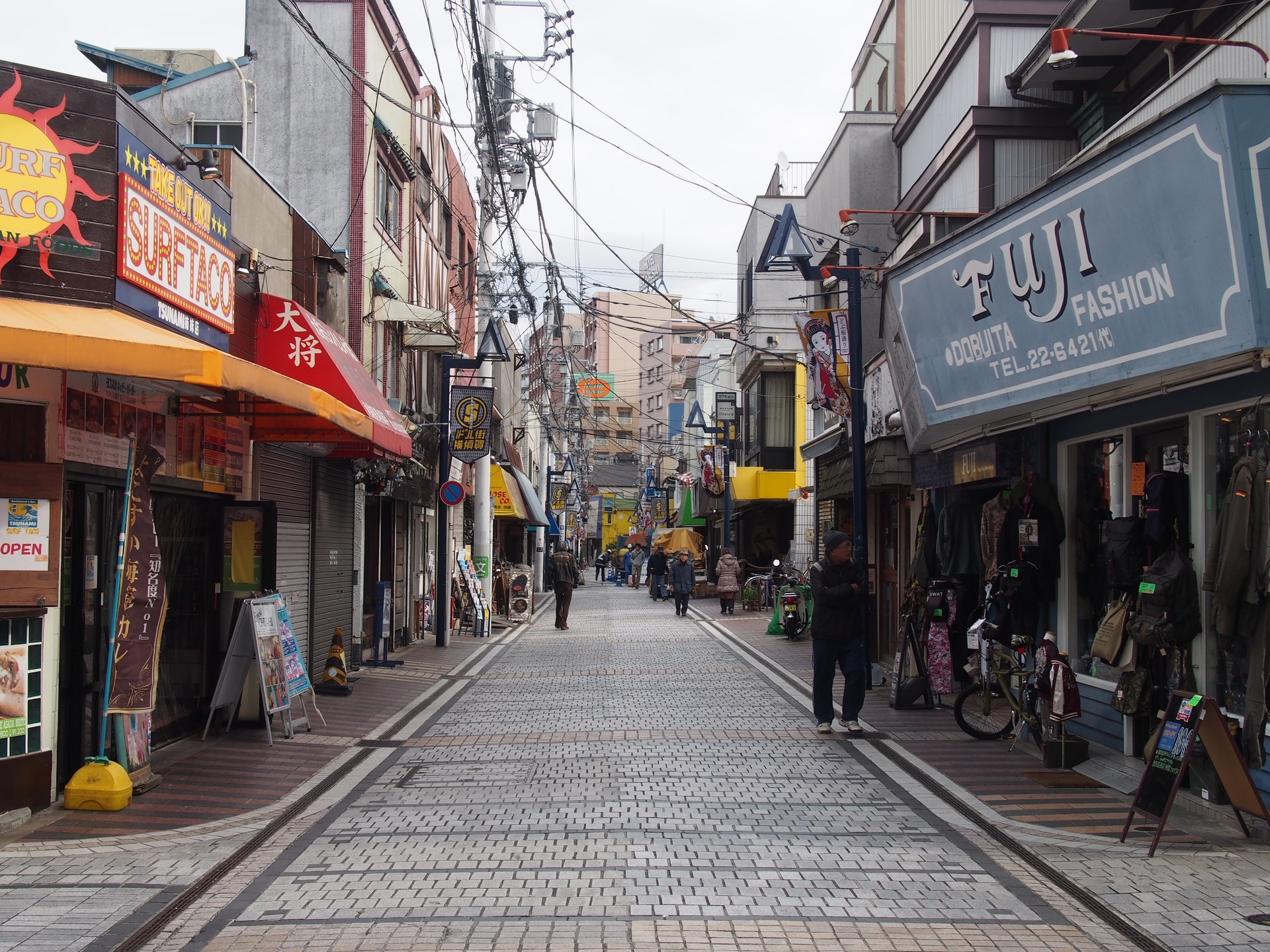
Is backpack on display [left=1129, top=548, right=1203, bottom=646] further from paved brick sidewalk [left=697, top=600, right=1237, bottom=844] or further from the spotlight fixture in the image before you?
the spotlight fixture

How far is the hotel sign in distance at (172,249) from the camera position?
8.61 m

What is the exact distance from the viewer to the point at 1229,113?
6.61 m

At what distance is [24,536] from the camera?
7.69 m

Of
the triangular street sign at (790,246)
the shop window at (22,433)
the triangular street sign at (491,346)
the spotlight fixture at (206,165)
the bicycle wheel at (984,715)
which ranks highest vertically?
the triangular street sign at (790,246)

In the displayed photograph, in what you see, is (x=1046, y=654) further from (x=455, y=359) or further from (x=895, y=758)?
(x=455, y=359)

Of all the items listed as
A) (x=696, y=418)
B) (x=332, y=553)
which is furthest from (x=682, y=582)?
(x=696, y=418)

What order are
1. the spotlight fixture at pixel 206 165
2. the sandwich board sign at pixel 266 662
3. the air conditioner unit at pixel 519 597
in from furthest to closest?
the air conditioner unit at pixel 519 597 < the sandwich board sign at pixel 266 662 < the spotlight fixture at pixel 206 165

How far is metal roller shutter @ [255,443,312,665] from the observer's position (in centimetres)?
1303

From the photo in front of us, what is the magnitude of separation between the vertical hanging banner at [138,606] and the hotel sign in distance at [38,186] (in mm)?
1551

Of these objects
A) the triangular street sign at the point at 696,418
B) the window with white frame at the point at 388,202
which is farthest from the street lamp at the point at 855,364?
the triangular street sign at the point at 696,418

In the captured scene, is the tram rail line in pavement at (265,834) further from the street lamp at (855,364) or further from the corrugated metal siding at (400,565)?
the street lamp at (855,364)

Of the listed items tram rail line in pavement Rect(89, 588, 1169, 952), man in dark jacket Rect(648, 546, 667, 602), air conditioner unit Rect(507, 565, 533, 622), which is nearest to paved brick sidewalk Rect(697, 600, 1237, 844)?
tram rail line in pavement Rect(89, 588, 1169, 952)

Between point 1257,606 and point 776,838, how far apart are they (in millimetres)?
3356

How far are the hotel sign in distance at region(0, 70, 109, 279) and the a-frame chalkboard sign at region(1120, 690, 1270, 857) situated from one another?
7881 mm
